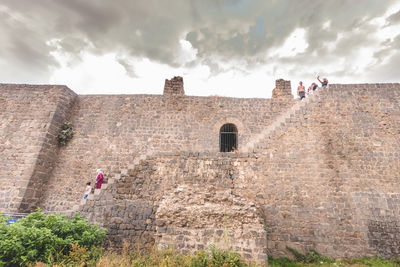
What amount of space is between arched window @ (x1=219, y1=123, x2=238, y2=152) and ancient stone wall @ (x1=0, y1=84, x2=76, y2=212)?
8122 millimetres

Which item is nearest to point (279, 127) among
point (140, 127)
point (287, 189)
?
point (287, 189)

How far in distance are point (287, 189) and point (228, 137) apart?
4.95 m

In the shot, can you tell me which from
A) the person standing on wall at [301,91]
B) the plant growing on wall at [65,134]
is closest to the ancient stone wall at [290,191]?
the person standing on wall at [301,91]

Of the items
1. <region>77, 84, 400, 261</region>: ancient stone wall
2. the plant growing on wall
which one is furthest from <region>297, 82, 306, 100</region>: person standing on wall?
the plant growing on wall

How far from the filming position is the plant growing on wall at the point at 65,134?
33.0ft

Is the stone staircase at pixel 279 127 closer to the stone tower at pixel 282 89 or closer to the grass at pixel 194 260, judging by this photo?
the grass at pixel 194 260

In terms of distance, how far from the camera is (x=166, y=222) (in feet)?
18.3

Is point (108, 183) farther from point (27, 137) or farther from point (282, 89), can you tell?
point (282, 89)

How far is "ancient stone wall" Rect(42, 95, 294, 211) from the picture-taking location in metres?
9.70

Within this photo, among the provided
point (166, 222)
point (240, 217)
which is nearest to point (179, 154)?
point (166, 222)

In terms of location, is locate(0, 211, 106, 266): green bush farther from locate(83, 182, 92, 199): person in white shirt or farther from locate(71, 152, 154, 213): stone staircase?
locate(83, 182, 92, 199): person in white shirt

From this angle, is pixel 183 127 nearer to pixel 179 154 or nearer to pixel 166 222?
pixel 179 154

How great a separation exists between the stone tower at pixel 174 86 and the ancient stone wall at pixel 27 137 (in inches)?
197

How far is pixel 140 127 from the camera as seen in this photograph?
1038 centimetres
